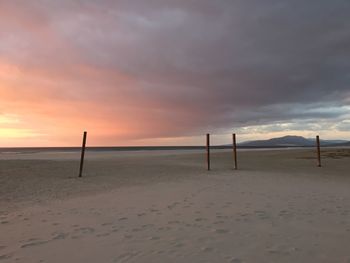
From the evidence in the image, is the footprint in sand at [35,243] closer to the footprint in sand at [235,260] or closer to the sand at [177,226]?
the sand at [177,226]

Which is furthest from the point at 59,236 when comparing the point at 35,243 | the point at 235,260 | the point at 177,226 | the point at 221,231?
the point at 235,260

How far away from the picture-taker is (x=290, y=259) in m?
4.18

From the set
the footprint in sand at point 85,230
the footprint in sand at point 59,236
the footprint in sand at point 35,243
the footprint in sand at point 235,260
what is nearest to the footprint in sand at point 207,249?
the footprint in sand at point 235,260

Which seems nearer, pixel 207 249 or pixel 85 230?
pixel 207 249

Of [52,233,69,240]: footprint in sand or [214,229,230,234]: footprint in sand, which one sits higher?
[214,229,230,234]: footprint in sand

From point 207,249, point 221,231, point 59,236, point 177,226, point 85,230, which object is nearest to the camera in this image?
point 207,249

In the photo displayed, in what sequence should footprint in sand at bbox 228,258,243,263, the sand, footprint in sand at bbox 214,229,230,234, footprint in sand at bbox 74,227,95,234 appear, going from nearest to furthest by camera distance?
1. footprint in sand at bbox 228,258,243,263
2. the sand
3. footprint in sand at bbox 214,229,230,234
4. footprint in sand at bbox 74,227,95,234

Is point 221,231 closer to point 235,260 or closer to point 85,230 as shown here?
point 235,260

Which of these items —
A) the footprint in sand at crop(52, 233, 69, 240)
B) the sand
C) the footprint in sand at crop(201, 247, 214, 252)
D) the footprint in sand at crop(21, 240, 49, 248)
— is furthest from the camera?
the footprint in sand at crop(52, 233, 69, 240)

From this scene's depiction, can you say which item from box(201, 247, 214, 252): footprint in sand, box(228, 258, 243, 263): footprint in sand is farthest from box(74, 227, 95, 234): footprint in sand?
box(228, 258, 243, 263): footprint in sand

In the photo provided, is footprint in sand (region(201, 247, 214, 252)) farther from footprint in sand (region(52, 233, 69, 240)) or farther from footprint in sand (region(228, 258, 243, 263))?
footprint in sand (region(52, 233, 69, 240))

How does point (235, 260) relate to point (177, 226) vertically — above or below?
below

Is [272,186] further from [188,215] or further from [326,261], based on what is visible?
[326,261]

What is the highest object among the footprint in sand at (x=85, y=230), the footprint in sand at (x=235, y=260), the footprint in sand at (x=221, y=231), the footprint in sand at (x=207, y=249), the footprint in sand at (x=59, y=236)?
the footprint in sand at (x=221, y=231)
